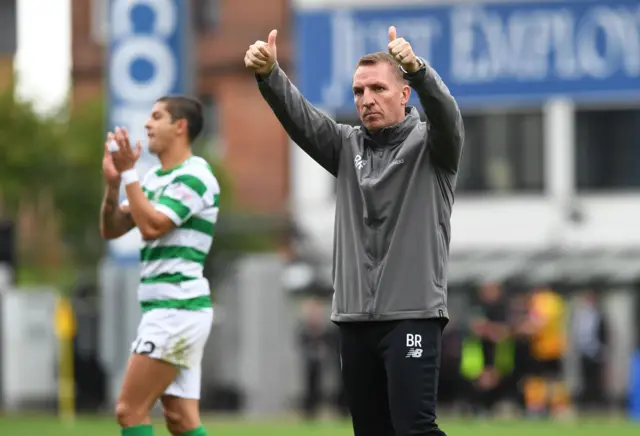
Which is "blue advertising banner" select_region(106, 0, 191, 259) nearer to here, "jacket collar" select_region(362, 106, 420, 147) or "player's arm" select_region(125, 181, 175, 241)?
"player's arm" select_region(125, 181, 175, 241)

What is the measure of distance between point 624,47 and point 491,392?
32.2 ft

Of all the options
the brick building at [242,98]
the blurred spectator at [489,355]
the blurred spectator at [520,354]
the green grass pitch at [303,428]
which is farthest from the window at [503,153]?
the green grass pitch at [303,428]

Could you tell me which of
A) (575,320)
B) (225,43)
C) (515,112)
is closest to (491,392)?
(575,320)

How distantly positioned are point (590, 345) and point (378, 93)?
2052cm

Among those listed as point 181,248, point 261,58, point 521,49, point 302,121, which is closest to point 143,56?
point 181,248

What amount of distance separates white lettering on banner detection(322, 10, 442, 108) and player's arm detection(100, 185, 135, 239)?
2213cm

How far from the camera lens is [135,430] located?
8703mm

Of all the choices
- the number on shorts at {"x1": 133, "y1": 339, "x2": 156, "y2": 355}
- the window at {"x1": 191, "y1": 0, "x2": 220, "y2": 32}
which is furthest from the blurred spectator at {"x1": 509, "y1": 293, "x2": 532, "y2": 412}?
the window at {"x1": 191, "y1": 0, "x2": 220, "y2": 32}

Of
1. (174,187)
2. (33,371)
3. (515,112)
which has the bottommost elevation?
(33,371)

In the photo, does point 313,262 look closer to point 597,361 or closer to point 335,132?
point 597,361

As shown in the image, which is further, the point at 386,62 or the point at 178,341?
the point at 178,341

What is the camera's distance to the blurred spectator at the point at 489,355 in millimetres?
23219

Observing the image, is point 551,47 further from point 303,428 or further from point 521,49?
point 303,428

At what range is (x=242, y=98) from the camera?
4347 cm
